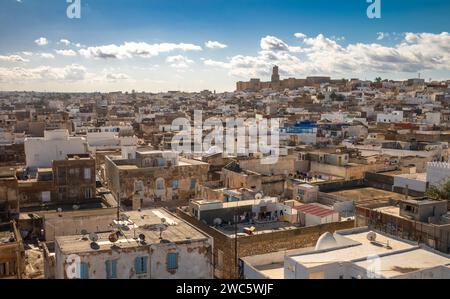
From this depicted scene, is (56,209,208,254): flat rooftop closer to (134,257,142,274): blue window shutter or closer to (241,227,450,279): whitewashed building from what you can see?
(134,257,142,274): blue window shutter

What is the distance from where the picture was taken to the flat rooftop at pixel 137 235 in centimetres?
1158

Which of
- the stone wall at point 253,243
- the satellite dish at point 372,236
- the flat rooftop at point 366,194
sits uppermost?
the satellite dish at point 372,236

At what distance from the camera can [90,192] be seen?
75.2 ft

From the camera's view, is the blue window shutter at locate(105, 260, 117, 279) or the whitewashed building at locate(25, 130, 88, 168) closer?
the blue window shutter at locate(105, 260, 117, 279)

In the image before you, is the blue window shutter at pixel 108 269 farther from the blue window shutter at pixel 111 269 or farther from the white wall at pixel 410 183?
the white wall at pixel 410 183

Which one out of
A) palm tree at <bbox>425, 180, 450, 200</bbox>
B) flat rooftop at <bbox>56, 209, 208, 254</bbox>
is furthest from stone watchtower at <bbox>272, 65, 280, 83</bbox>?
flat rooftop at <bbox>56, 209, 208, 254</bbox>

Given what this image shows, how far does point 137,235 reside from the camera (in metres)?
12.7

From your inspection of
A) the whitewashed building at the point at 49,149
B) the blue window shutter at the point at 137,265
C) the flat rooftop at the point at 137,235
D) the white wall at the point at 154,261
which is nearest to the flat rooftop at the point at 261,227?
the flat rooftop at the point at 137,235

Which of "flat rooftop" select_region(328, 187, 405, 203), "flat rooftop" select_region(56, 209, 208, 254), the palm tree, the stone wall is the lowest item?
the stone wall

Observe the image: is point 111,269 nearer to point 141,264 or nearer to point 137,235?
point 141,264

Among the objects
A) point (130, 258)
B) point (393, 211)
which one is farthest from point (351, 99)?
point (130, 258)

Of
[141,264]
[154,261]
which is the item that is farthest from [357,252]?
[141,264]

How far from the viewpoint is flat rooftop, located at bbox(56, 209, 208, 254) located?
11.6m
